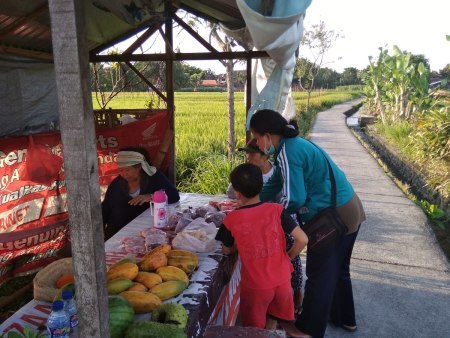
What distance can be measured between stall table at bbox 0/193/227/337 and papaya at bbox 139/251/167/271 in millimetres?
181

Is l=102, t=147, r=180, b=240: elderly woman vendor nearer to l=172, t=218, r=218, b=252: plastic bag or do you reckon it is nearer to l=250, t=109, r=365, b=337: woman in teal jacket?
l=172, t=218, r=218, b=252: plastic bag

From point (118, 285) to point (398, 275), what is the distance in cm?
323

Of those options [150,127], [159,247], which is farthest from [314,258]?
[150,127]

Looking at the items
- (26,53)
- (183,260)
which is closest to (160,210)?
(183,260)

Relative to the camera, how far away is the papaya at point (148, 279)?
6.06ft

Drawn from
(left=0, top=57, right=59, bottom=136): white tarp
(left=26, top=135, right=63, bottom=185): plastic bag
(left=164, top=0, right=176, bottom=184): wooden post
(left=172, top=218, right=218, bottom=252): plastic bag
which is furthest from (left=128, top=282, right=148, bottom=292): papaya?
(left=0, top=57, right=59, bottom=136): white tarp

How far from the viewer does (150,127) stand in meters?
4.44

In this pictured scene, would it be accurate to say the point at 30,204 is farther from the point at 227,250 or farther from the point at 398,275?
the point at 398,275

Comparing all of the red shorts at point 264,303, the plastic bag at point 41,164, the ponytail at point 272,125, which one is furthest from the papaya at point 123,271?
the plastic bag at point 41,164

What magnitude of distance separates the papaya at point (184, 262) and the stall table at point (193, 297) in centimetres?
5

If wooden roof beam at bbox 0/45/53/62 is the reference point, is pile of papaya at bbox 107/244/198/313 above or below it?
below

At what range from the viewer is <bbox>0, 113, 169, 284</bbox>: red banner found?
2830 millimetres

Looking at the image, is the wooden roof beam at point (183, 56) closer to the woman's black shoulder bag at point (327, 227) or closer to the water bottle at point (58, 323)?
the woman's black shoulder bag at point (327, 227)

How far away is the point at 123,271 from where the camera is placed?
6.11 ft
